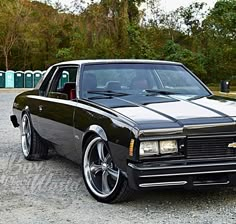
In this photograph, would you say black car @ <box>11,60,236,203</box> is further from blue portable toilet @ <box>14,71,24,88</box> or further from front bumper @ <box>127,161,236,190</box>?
blue portable toilet @ <box>14,71,24,88</box>

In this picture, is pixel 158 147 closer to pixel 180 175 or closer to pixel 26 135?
pixel 180 175

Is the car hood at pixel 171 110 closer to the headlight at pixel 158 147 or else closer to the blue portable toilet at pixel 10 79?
the headlight at pixel 158 147

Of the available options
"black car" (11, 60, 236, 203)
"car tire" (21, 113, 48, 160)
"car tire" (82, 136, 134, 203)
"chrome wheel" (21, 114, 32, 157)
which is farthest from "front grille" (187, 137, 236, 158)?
"chrome wheel" (21, 114, 32, 157)

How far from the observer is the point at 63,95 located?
5.75 metres

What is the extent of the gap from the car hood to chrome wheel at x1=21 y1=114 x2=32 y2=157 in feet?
7.24

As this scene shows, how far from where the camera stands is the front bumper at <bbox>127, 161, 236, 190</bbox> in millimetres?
4074

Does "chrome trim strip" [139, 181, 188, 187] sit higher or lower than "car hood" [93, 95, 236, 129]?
lower

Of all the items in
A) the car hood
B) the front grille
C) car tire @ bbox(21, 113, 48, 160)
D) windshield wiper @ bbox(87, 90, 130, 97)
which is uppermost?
windshield wiper @ bbox(87, 90, 130, 97)

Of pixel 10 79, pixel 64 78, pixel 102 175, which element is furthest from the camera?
pixel 10 79

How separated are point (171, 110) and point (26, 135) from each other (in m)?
3.28

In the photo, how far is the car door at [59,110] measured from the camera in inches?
216

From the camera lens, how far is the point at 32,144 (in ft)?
22.4

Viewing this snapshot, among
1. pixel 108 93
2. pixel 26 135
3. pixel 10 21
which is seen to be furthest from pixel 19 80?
pixel 108 93

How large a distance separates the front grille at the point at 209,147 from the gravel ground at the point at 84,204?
1.79 feet
